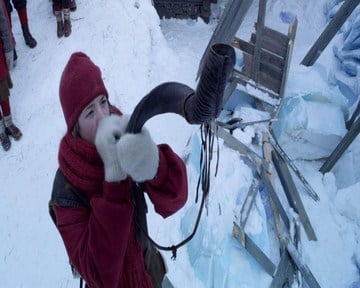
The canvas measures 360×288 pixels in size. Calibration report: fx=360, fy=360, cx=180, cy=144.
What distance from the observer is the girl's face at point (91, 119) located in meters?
1.54

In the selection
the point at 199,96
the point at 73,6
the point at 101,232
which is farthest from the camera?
the point at 73,6

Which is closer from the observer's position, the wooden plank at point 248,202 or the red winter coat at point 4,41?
the red winter coat at point 4,41

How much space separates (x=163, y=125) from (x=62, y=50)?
1.87 metres

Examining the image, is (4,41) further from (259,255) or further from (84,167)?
(259,255)

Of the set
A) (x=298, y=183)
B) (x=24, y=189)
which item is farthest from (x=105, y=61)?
(x=298, y=183)

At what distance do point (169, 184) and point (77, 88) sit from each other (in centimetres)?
57

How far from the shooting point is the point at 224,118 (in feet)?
18.9

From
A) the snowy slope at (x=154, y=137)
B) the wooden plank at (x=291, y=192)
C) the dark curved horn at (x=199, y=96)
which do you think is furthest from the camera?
the wooden plank at (x=291, y=192)

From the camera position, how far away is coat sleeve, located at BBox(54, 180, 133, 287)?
1.40 metres

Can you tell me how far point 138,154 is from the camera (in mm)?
1286

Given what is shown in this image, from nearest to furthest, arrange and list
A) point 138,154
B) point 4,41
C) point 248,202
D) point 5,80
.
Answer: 1. point 138,154
2. point 4,41
3. point 5,80
4. point 248,202

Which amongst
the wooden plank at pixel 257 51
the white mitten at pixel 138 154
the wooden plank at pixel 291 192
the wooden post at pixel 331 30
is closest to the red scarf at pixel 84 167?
the white mitten at pixel 138 154

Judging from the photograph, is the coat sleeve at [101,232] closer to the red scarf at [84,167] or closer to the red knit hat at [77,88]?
the red scarf at [84,167]

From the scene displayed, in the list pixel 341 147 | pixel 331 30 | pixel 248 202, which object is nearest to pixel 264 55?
pixel 331 30
